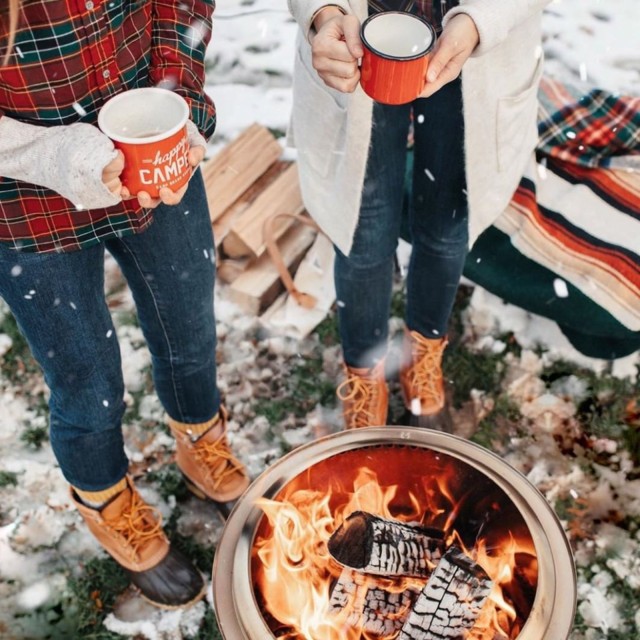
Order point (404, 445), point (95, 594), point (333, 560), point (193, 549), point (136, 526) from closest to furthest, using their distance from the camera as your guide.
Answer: point (333, 560) → point (404, 445) → point (136, 526) → point (95, 594) → point (193, 549)

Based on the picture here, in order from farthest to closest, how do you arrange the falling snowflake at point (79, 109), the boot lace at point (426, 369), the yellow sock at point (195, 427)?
1. the boot lace at point (426, 369)
2. the yellow sock at point (195, 427)
3. the falling snowflake at point (79, 109)

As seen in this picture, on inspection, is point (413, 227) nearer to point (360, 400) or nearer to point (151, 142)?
point (360, 400)

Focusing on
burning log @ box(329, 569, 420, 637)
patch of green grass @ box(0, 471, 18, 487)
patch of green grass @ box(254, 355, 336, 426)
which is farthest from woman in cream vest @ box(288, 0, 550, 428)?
patch of green grass @ box(0, 471, 18, 487)

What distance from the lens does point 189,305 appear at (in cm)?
187

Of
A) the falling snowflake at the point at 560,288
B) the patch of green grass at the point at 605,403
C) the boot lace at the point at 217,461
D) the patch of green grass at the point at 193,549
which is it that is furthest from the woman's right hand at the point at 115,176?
the patch of green grass at the point at 605,403

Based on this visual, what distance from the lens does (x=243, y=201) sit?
319 cm

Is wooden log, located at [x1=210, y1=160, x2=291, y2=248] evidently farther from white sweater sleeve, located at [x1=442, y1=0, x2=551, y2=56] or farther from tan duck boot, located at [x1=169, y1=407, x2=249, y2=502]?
white sweater sleeve, located at [x1=442, y1=0, x2=551, y2=56]

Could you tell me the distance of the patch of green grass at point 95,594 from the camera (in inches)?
88.2

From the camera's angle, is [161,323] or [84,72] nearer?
[84,72]

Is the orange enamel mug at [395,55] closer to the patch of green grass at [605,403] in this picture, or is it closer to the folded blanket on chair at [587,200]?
the folded blanket on chair at [587,200]

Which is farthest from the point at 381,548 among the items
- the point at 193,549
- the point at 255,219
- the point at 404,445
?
the point at 255,219

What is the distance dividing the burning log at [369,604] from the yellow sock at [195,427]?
30.5 inches

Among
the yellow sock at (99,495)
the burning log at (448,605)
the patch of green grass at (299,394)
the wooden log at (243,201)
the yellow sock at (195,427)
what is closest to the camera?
the burning log at (448,605)

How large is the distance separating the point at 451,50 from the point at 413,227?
74 cm
